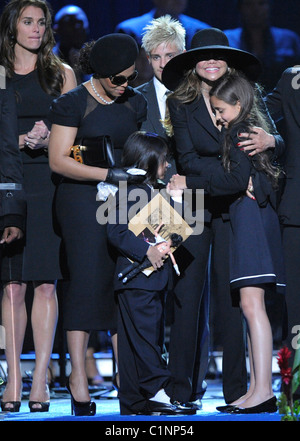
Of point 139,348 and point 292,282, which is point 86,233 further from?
point 292,282

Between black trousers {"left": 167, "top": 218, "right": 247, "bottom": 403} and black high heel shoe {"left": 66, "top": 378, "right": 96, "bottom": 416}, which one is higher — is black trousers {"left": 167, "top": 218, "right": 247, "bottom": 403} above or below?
above

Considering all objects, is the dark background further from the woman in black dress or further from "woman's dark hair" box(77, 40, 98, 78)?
"woman's dark hair" box(77, 40, 98, 78)

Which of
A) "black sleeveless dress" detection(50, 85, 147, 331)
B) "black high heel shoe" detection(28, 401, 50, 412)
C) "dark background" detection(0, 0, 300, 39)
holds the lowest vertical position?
"black high heel shoe" detection(28, 401, 50, 412)

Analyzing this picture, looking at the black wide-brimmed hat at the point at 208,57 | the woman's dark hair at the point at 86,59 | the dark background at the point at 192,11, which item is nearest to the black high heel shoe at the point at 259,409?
the black wide-brimmed hat at the point at 208,57

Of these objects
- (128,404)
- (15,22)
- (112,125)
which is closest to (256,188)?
(112,125)

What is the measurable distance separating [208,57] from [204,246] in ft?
2.69

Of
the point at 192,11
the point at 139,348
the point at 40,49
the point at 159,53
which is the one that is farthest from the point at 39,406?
the point at 192,11

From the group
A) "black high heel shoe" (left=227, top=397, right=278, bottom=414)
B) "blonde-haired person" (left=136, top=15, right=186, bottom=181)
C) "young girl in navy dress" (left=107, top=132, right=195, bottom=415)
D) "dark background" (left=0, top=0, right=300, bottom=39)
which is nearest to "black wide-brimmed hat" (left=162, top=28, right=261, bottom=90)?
"blonde-haired person" (left=136, top=15, right=186, bottom=181)

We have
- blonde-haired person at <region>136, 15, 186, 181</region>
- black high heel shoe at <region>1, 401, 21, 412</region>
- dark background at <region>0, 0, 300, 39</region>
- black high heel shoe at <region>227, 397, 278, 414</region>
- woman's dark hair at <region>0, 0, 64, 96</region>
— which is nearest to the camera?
black high heel shoe at <region>227, 397, 278, 414</region>

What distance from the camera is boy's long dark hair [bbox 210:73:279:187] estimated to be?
3.61m

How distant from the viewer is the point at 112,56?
372 centimetres

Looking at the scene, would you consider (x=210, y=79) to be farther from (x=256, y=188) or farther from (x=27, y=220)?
(x=27, y=220)

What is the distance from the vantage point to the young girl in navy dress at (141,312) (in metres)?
3.47

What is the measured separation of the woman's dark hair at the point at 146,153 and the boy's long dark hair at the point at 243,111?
27 centimetres
